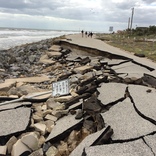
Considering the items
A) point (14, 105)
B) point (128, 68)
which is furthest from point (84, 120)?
point (128, 68)

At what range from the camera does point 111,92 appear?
176 inches

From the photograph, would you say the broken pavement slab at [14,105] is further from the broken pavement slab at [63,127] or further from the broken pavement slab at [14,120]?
the broken pavement slab at [63,127]

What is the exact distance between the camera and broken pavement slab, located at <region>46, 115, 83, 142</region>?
3189mm

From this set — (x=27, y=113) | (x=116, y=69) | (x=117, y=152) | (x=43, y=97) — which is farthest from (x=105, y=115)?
(x=116, y=69)

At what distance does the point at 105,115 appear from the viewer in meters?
3.40

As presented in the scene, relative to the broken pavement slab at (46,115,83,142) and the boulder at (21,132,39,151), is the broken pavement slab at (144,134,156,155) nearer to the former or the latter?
the broken pavement slab at (46,115,83,142)

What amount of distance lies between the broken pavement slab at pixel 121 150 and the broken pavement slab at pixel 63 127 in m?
0.76

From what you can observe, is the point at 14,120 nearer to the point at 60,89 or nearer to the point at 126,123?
the point at 60,89

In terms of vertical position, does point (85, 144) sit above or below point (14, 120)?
above

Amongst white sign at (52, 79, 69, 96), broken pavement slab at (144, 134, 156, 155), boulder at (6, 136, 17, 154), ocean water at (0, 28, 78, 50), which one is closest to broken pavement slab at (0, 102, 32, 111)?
white sign at (52, 79, 69, 96)

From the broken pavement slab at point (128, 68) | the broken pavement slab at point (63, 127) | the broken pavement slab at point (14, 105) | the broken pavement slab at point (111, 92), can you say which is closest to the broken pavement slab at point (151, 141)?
the broken pavement slab at point (63, 127)

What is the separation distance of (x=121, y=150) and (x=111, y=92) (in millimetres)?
2017

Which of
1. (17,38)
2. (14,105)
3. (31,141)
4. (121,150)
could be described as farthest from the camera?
(17,38)

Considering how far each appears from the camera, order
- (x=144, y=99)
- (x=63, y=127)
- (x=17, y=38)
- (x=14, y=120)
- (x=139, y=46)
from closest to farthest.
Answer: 1. (x=63, y=127)
2. (x=14, y=120)
3. (x=144, y=99)
4. (x=139, y=46)
5. (x=17, y=38)
